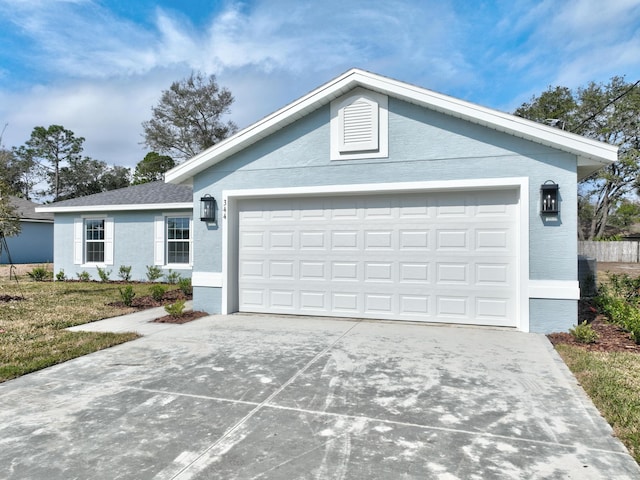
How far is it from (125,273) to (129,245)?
3.35 ft

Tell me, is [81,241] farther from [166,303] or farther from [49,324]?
[49,324]

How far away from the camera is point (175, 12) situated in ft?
36.5

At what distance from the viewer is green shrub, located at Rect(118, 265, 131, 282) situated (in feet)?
47.1

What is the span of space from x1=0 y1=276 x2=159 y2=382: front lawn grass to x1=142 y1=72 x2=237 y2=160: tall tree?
951 inches

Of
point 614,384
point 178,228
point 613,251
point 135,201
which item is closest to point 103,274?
point 135,201

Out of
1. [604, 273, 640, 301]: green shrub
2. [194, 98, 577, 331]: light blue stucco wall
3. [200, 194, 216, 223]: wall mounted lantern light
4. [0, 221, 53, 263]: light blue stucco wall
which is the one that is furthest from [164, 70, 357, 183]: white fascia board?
[0, 221, 53, 263]: light blue stucco wall

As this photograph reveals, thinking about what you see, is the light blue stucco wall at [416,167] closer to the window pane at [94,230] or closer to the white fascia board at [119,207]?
the white fascia board at [119,207]

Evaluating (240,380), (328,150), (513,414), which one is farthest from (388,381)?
(328,150)

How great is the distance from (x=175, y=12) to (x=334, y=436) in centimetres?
1192

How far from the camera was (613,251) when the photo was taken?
27844 mm

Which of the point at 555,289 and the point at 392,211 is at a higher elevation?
the point at 392,211

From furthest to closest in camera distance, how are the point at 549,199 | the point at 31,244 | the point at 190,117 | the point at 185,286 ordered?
the point at 190,117
the point at 31,244
the point at 185,286
the point at 549,199

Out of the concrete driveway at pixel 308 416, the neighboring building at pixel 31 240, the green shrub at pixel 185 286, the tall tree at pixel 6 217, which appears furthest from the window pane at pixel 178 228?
the neighboring building at pixel 31 240

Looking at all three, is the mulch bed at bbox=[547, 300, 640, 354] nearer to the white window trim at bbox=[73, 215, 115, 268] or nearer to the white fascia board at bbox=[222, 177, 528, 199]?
the white fascia board at bbox=[222, 177, 528, 199]
